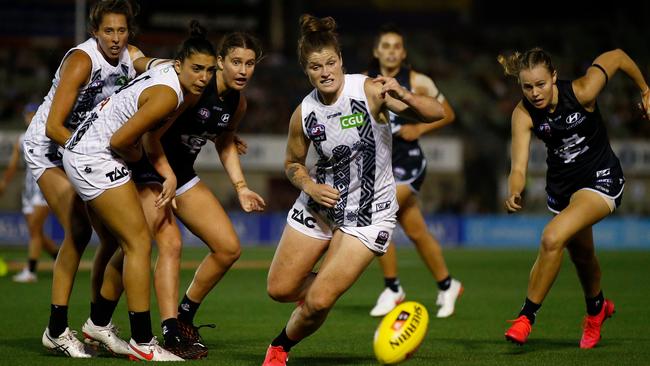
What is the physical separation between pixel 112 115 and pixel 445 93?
23681 millimetres

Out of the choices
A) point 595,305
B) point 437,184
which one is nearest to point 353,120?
point 595,305

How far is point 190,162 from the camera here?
750 centimetres

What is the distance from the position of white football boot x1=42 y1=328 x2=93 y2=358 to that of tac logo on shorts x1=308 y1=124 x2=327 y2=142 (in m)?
2.28

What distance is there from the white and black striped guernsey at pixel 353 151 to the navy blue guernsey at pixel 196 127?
33.5 inches

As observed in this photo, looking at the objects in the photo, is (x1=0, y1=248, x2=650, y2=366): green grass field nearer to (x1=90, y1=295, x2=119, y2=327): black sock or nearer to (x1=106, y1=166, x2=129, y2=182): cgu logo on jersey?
(x1=90, y1=295, x2=119, y2=327): black sock

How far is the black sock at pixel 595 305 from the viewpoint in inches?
309

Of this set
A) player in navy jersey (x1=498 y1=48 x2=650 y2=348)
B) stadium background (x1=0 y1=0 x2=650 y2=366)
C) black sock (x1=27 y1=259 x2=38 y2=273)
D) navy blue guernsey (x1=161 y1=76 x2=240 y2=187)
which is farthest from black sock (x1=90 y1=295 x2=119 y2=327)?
black sock (x1=27 y1=259 x2=38 y2=273)

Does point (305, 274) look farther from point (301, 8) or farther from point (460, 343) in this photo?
point (301, 8)

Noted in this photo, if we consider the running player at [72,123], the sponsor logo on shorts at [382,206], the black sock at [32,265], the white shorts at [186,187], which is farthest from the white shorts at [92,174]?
the black sock at [32,265]

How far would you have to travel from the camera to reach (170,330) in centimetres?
706

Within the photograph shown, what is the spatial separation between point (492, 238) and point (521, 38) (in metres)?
10.2

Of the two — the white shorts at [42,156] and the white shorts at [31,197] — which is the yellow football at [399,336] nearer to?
the white shorts at [42,156]

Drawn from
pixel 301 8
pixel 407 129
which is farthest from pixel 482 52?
pixel 407 129

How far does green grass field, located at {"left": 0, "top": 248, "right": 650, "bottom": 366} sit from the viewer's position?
719cm
